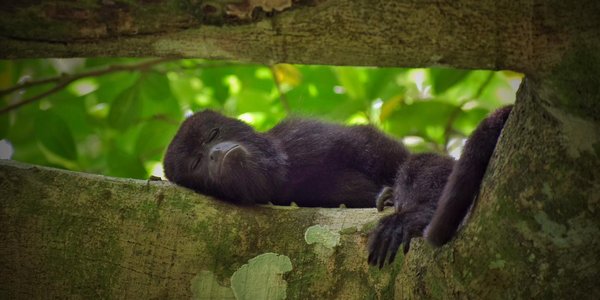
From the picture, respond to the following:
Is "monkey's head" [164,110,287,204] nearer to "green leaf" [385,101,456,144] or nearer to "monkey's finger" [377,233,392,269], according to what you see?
"monkey's finger" [377,233,392,269]

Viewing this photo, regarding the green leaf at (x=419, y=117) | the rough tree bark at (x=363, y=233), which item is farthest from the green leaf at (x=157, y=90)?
the rough tree bark at (x=363, y=233)

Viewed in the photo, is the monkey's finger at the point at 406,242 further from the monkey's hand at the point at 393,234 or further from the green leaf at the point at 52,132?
the green leaf at the point at 52,132

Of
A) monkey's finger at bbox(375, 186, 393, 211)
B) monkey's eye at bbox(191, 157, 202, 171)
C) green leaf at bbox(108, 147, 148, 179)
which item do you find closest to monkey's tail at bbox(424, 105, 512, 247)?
monkey's finger at bbox(375, 186, 393, 211)

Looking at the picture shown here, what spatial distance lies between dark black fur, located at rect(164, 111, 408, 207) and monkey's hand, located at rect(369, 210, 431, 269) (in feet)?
2.92

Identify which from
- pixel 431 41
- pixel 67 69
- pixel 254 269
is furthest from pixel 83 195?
pixel 67 69

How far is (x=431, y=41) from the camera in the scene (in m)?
1.82

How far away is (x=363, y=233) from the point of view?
243 centimetres

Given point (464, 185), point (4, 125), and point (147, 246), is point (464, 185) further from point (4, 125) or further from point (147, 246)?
point (4, 125)

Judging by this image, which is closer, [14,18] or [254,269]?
[14,18]

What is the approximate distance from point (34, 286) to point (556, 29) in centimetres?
199

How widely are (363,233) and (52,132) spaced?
242 centimetres

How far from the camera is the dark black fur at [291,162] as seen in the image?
3.49 meters

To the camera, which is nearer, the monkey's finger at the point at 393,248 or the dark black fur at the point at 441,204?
the dark black fur at the point at 441,204

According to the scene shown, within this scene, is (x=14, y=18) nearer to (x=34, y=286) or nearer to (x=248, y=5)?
(x=248, y=5)
